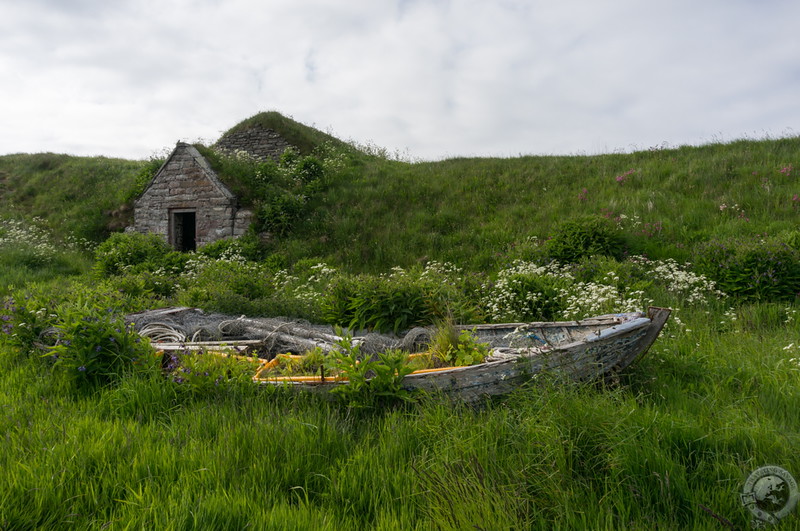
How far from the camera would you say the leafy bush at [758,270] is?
822 cm

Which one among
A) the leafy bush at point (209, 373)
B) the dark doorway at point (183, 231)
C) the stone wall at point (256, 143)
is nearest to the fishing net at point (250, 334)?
the leafy bush at point (209, 373)

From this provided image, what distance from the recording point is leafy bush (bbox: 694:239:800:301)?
324 inches

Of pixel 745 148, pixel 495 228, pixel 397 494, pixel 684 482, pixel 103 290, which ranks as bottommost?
→ pixel 397 494

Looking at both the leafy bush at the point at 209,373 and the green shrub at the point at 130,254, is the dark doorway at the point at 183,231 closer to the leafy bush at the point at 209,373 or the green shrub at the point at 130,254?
the green shrub at the point at 130,254

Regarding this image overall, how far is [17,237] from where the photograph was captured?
1656 centimetres

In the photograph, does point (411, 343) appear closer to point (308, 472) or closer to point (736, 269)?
point (308, 472)

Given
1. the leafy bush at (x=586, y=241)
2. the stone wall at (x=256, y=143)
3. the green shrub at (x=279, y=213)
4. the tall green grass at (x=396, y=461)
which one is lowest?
the tall green grass at (x=396, y=461)

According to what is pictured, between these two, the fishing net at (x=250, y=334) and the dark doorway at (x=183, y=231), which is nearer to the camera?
the fishing net at (x=250, y=334)

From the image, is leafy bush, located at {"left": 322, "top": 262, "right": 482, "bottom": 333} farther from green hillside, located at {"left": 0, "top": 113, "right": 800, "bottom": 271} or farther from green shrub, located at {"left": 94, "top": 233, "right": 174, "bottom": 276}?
green shrub, located at {"left": 94, "top": 233, "right": 174, "bottom": 276}

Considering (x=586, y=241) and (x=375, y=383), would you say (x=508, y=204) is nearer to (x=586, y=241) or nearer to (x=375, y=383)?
(x=586, y=241)

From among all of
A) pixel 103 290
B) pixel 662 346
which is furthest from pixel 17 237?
pixel 662 346

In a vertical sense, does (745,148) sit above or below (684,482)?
above

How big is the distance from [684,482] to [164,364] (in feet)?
17.9

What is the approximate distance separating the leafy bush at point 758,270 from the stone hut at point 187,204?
554 inches
